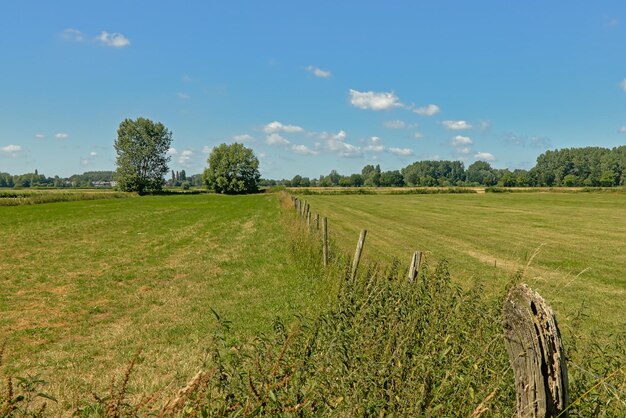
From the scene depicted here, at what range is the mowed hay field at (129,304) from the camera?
6.26 metres

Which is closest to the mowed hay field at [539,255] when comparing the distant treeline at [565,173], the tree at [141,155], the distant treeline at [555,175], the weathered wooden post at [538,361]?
the weathered wooden post at [538,361]

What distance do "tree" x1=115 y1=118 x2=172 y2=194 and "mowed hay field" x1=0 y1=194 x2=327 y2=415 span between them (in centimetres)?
8020

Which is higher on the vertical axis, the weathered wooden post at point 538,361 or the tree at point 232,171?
the tree at point 232,171

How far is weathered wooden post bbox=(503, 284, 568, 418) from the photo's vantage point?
2.35 m

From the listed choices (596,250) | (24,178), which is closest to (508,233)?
(596,250)

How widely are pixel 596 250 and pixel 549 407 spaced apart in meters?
20.8

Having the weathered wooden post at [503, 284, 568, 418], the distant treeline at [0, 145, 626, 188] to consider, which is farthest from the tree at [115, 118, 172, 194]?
the weathered wooden post at [503, 284, 568, 418]

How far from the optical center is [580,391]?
3.47m

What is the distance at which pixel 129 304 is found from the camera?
995 centimetres

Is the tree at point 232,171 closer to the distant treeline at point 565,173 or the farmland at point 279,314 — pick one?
the distant treeline at point 565,173

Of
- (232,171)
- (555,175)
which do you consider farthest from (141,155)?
(555,175)

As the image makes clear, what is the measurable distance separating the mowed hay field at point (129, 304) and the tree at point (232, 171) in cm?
8974

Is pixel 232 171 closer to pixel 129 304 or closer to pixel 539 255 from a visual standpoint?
pixel 539 255

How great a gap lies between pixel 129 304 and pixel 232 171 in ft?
339
